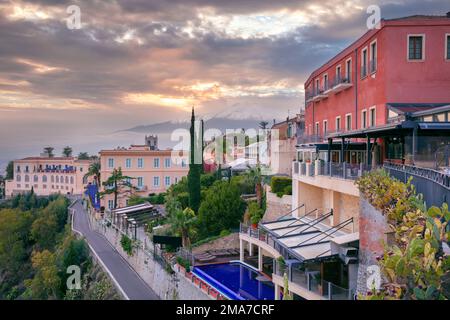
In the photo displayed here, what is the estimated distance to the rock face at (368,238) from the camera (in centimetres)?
1097

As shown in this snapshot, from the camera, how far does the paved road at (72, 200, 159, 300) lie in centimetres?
2359

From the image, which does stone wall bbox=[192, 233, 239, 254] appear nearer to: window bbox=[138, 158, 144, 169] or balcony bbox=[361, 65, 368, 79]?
balcony bbox=[361, 65, 368, 79]

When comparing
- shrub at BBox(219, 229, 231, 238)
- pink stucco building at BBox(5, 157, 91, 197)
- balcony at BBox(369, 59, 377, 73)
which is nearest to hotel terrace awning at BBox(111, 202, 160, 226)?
shrub at BBox(219, 229, 231, 238)

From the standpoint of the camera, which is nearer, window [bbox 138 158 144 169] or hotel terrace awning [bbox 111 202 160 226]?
hotel terrace awning [bbox 111 202 160 226]

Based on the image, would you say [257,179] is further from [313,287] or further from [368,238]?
[368,238]

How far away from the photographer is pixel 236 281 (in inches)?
858

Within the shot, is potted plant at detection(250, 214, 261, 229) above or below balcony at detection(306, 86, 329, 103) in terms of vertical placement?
below

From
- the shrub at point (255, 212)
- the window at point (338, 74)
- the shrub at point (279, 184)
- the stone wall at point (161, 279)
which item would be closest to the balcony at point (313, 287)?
the stone wall at point (161, 279)

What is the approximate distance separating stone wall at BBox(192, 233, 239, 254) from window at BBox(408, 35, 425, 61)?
15559 mm

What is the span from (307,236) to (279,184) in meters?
9.74

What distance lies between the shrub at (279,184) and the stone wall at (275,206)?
40cm

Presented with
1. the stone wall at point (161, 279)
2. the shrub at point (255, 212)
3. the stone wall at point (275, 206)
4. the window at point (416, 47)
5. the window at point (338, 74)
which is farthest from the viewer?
the shrub at point (255, 212)

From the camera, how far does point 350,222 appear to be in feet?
57.6

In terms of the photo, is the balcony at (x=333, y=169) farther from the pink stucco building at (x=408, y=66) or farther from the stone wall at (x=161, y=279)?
the stone wall at (x=161, y=279)
